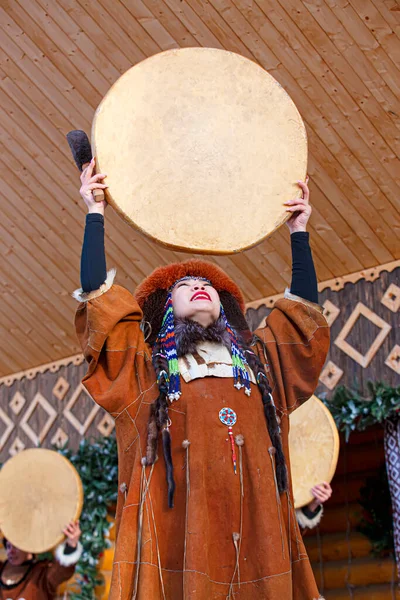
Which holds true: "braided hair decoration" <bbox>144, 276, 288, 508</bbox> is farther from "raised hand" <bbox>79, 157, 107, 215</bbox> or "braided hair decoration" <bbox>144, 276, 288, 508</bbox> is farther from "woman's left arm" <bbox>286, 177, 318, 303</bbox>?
"raised hand" <bbox>79, 157, 107, 215</bbox>

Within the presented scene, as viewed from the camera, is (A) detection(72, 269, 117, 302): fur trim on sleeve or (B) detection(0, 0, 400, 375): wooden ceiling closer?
(A) detection(72, 269, 117, 302): fur trim on sleeve

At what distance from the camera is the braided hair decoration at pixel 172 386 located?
2.34m

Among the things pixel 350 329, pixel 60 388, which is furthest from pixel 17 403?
pixel 350 329

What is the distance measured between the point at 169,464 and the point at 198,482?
0.10 meters

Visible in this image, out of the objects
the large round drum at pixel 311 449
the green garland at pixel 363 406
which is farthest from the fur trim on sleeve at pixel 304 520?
the green garland at pixel 363 406

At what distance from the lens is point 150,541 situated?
2.25 meters

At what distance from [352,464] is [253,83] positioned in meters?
3.84

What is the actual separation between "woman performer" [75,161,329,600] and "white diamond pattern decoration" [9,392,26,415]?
425cm

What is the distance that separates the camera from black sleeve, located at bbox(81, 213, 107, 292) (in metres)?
2.44

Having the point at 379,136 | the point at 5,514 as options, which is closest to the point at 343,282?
the point at 379,136

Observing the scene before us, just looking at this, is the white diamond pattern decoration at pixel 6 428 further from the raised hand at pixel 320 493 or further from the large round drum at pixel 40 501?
the raised hand at pixel 320 493

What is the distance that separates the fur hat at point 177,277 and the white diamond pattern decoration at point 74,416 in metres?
3.42

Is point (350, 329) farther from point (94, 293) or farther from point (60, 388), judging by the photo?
point (94, 293)

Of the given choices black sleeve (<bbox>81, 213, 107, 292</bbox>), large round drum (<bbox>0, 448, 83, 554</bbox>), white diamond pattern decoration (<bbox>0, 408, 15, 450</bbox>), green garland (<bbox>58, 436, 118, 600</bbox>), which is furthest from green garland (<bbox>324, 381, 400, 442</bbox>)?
white diamond pattern decoration (<bbox>0, 408, 15, 450</bbox>)
